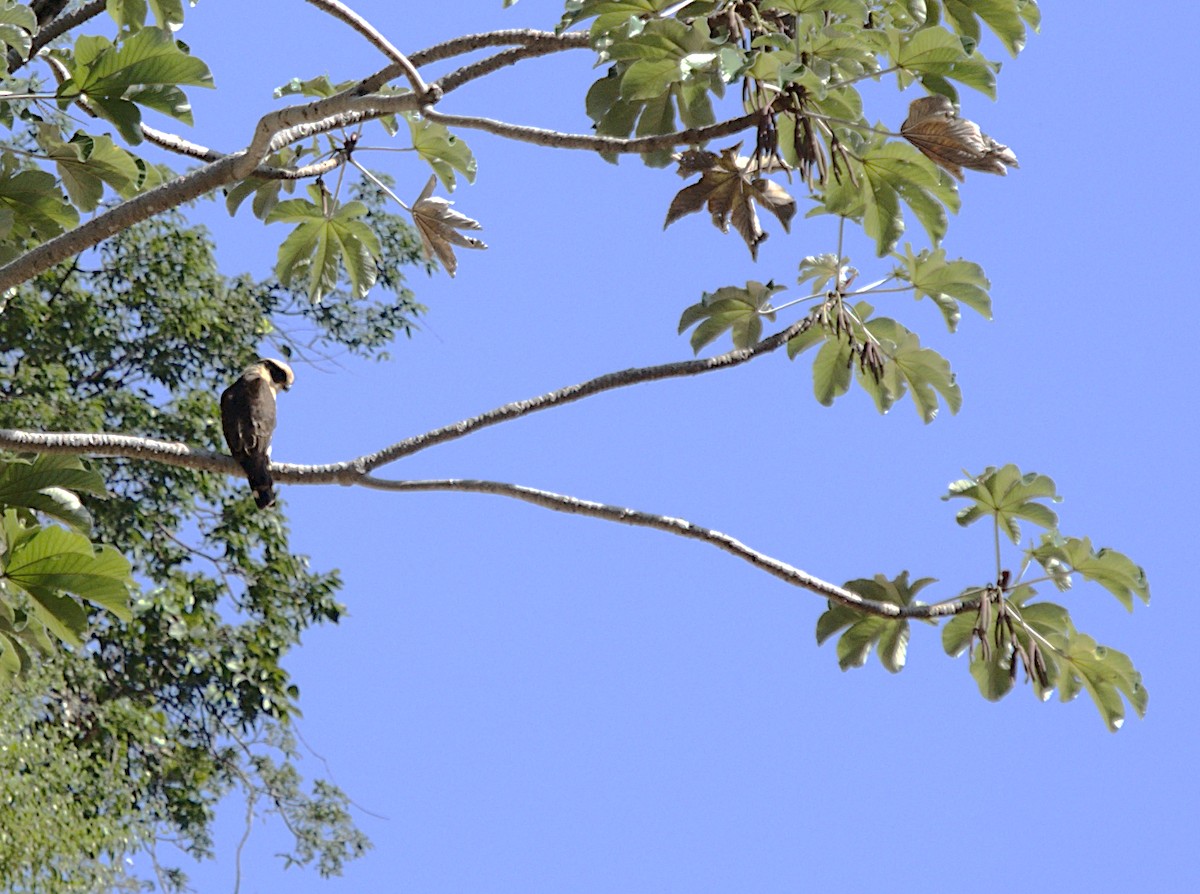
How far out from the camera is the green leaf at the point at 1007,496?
11.9ft

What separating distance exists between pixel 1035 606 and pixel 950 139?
1223 millimetres

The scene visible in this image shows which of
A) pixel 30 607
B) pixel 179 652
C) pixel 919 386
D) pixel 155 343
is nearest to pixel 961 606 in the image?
pixel 919 386

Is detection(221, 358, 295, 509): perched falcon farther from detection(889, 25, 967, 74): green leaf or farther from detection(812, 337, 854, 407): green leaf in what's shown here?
detection(889, 25, 967, 74): green leaf

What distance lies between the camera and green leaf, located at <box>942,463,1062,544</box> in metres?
3.61

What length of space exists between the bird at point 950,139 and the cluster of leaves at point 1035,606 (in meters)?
0.90

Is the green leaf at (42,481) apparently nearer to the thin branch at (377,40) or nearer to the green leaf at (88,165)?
the green leaf at (88,165)

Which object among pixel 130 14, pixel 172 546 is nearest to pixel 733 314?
pixel 130 14

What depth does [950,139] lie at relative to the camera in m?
2.97

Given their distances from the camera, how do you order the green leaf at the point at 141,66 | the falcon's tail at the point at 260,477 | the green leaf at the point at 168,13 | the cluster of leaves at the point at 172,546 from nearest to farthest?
the green leaf at the point at 141,66 → the falcon's tail at the point at 260,477 → the green leaf at the point at 168,13 → the cluster of leaves at the point at 172,546

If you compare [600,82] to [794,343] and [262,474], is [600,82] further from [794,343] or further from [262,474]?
[262,474]

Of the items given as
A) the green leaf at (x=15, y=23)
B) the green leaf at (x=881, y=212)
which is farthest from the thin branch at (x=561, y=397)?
the green leaf at (x=15, y=23)

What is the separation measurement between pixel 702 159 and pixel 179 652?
8134 mm

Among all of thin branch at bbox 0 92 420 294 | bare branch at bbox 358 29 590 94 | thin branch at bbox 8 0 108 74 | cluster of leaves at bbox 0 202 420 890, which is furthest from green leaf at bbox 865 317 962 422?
cluster of leaves at bbox 0 202 420 890

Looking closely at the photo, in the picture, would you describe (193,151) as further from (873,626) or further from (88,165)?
(873,626)
